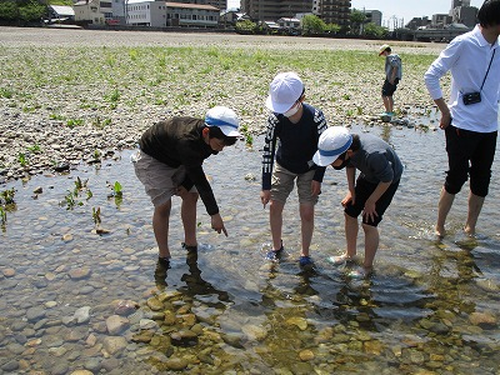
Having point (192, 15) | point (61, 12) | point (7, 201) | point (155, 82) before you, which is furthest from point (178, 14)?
point (7, 201)

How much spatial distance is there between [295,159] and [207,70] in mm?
18857

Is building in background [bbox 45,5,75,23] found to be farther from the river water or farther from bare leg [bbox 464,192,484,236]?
bare leg [bbox 464,192,484,236]

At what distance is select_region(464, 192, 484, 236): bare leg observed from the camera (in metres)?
5.65

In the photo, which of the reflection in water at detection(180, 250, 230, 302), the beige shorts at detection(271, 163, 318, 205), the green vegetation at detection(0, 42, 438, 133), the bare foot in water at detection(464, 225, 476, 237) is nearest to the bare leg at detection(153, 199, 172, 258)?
the reflection in water at detection(180, 250, 230, 302)

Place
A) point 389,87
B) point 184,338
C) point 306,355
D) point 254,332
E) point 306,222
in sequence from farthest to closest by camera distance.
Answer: point 389,87
point 306,222
point 254,332
point 184,338
point 306,355

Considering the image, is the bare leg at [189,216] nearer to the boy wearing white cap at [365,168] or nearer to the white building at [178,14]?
the boy wearing white cap at [365,168]

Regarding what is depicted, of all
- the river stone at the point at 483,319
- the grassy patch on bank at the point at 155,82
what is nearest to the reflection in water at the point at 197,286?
the river stone at the point at 483,319

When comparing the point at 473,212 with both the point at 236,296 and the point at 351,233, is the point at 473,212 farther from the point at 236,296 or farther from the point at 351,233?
the point at 236,296

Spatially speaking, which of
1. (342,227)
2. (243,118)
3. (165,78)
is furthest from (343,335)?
(165,78)

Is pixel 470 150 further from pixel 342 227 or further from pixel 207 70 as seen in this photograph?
pixel 207 70

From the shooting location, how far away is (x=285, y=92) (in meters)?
4.36

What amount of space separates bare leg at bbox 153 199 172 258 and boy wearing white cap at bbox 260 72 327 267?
104 centimetres

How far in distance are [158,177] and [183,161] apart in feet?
2.17

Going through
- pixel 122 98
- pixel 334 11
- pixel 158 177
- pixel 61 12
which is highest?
pixel 334 11
